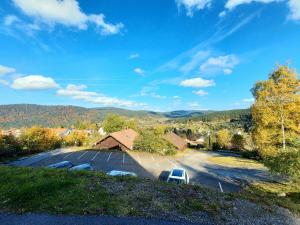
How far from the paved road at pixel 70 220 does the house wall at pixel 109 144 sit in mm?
40410

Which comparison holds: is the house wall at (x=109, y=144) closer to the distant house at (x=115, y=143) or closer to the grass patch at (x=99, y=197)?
the distant house at (x=115, y=143)

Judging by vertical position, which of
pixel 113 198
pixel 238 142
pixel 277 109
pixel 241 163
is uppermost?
pixel 277 109

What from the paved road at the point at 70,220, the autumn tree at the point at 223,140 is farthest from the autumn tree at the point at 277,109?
the autumn tree at the point at 223,140

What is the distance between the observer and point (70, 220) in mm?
8250

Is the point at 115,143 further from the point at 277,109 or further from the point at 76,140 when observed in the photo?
the point at 277,109

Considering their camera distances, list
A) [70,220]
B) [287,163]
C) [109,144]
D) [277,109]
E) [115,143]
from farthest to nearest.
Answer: [109,144] → [115,143] → [277,109] → [287,163] → [70,220]

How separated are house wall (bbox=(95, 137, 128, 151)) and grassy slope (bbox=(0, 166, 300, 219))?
35999mm

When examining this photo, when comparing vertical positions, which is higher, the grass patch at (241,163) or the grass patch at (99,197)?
the grass patch at (99,197)

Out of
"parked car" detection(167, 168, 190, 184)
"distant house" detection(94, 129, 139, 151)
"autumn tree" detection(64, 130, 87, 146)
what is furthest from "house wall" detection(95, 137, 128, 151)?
"parked car" detection(167, 168, 190, 184)

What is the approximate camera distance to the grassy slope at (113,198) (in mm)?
9188

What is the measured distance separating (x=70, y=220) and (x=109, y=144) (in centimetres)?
4262

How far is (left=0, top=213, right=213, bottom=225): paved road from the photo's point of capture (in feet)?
26.7

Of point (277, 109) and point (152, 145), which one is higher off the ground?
point (277, 109)

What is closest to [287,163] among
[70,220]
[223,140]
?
[70,220]
